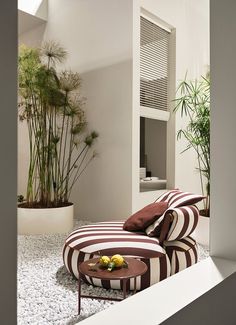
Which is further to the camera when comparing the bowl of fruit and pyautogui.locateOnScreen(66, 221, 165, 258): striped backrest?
pyautogui.locateOnScreen(66, 221, 165, 258): striped backrest

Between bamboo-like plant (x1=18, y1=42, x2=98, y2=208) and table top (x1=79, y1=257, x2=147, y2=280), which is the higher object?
bamboo-like plant (x1=18, y1=42, x2=98, y2=208)

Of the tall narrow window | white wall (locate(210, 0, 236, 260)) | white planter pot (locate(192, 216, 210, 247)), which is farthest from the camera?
the tall narrow window

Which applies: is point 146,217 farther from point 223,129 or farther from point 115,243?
point 223,129

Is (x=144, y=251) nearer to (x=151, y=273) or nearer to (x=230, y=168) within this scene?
(x=151, y=273)

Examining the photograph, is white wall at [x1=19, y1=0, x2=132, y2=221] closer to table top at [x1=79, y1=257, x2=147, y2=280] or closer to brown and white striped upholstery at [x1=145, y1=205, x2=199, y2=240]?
brown and white striped upholstery at [x1=145, y1=205, x2=199, y2=240]

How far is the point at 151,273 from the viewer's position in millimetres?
2377

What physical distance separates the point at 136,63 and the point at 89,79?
845 millimetres

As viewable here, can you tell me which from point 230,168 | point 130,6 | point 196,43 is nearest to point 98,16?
point 130,6

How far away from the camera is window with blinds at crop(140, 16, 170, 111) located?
5.25 meters

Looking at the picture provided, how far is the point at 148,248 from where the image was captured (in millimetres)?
2451

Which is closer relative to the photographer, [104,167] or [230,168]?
[230,168]

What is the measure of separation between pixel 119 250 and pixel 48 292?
0.61 metres

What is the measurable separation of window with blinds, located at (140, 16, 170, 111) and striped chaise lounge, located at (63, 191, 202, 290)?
288 cm

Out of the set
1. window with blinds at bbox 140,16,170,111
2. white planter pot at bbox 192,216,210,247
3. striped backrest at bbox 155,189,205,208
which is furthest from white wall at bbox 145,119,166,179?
striped backrest at bbox 155,189,205,208
